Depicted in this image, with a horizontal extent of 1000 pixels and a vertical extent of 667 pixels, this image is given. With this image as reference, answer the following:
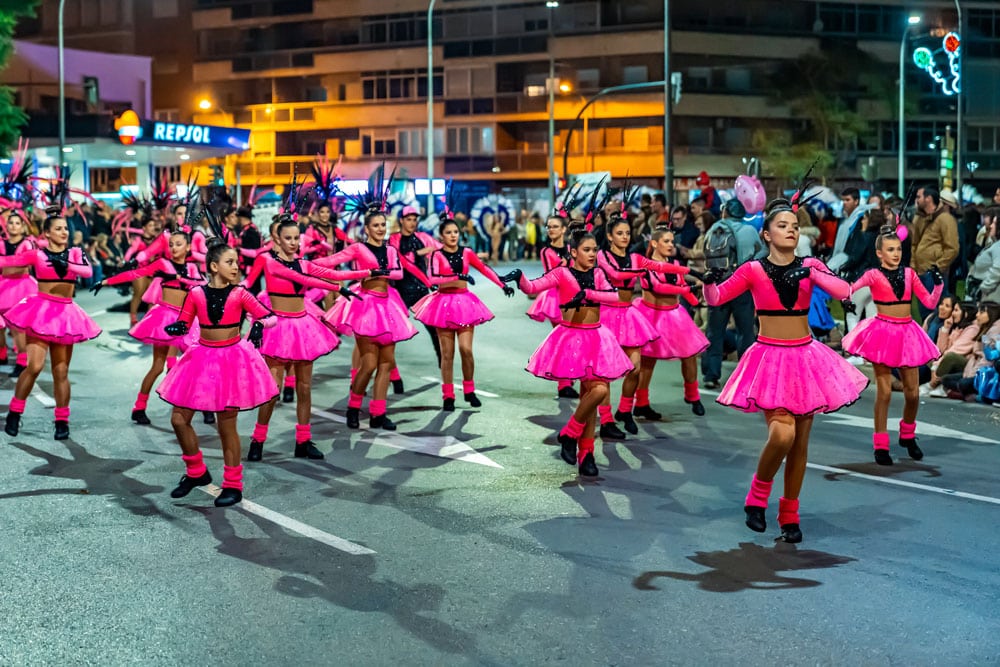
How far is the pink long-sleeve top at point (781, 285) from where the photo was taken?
8.00 metres

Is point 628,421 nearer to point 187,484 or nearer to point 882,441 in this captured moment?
point 882,441

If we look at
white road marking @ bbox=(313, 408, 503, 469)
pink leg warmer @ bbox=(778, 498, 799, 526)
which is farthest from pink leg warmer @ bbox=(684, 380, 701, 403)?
pink leg warmer @ bbox=(778, 498, 799, 526)

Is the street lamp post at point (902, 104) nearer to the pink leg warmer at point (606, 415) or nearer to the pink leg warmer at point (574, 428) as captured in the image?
the pink leg warmer at point (606, 415)

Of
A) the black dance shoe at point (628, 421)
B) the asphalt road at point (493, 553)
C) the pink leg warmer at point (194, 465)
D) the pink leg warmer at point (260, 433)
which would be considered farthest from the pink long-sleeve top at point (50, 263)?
the black dance shoe at point (628, 421)

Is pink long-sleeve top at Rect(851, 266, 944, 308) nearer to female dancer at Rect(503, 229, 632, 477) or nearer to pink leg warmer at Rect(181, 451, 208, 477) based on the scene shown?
female dancer at Rect(503, 229, 632, 477)

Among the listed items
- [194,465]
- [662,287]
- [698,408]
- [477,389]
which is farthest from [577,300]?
[477,389]

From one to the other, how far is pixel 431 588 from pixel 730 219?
876 cm

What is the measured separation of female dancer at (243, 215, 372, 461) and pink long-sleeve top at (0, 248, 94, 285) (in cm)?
186

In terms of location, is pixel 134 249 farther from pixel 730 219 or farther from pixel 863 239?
pixel 863 239

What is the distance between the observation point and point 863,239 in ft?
52.7

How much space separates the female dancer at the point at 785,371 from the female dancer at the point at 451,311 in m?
5.28

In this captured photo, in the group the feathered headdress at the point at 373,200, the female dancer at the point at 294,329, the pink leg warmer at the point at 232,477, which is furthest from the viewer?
the feathered headdress at the point at 373,200

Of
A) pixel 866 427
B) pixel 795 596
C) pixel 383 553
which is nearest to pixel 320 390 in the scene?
pixel 866 427

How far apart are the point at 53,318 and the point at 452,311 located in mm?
3803
